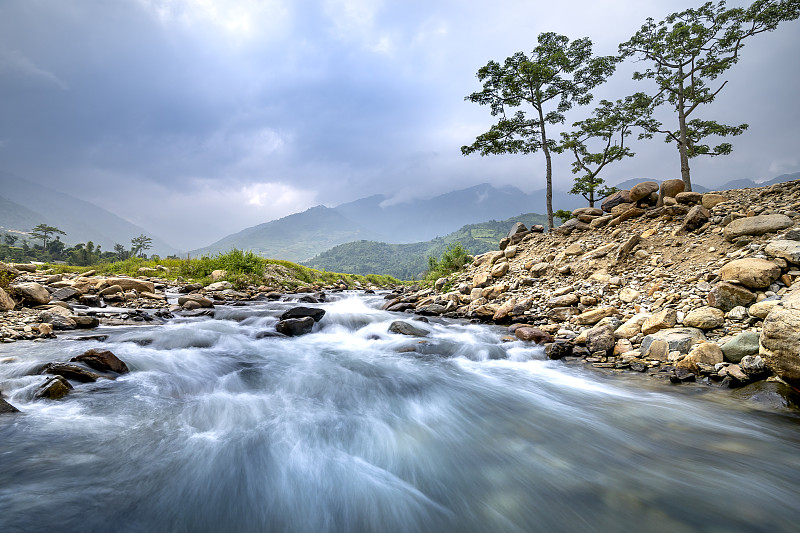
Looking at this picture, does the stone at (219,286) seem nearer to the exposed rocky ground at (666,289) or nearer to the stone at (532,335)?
the exposed rocky ground at (666,289)

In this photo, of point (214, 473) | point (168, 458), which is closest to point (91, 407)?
point (168, 458)

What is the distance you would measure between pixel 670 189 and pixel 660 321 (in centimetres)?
746

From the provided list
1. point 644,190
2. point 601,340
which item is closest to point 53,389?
point 601,340

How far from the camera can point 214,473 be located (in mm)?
2912

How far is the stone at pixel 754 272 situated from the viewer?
5.61 meters

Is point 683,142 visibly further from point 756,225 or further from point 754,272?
point 754,272

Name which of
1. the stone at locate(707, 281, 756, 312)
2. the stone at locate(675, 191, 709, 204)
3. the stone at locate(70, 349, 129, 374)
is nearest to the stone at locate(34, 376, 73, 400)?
the stone at locate(70, 349, 129, 374)

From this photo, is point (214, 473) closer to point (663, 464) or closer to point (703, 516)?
point (703, 516)

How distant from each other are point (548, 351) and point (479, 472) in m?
4.30

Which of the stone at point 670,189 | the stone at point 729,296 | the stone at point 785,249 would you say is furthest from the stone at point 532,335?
the stone at point 670,189

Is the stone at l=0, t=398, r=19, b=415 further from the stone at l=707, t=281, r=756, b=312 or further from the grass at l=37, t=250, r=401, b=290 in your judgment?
the grass at l=37, t=250, r=401, b=290

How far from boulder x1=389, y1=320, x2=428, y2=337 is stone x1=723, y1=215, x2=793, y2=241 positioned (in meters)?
7.88

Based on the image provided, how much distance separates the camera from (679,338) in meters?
5.49

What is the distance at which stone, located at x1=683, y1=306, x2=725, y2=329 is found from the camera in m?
5.46
